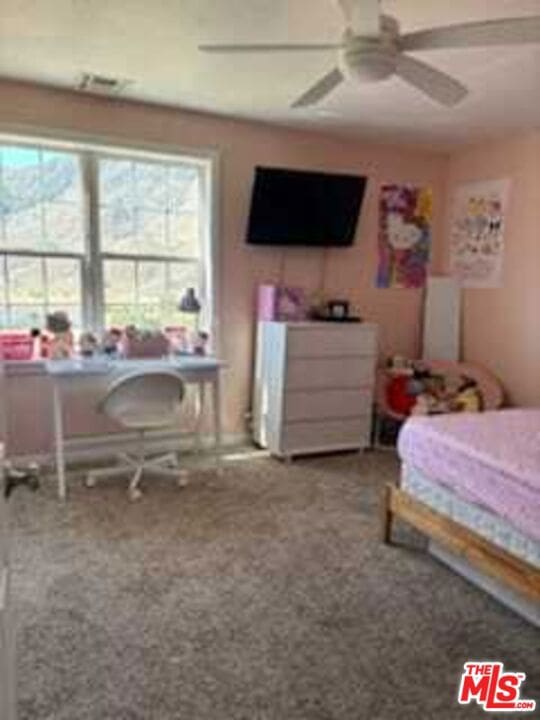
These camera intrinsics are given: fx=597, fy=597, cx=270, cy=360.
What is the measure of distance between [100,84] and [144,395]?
1.90m

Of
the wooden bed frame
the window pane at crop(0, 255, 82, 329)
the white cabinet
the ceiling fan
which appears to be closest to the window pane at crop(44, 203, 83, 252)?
the window pane at crop(0, 255, 82, 329)

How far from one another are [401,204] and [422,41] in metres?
2.97

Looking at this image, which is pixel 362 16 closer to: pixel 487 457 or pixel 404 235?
pixel 487 457

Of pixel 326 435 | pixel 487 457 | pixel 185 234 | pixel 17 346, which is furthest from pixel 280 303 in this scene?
pixel 487 457

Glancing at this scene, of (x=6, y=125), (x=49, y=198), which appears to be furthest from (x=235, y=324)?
(x=6, y=125)

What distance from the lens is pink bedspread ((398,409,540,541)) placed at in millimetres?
2176

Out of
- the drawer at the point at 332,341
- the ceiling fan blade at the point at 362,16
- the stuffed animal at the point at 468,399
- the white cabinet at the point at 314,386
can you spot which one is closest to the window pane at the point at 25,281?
the white cabinet at the point at 314,386

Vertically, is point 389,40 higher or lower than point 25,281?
higher

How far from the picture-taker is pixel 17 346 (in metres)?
3.87

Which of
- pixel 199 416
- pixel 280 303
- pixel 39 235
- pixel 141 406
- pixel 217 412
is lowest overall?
pixel 199 416

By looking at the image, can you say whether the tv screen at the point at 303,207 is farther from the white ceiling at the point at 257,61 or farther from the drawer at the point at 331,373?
the drawer at the point at 331,373

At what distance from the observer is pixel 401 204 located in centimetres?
504

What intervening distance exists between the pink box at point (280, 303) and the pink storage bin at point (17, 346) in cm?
164

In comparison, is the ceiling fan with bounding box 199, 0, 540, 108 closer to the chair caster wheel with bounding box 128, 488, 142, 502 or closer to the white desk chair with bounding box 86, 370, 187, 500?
the white desk chair with bounding box 86, 370, 187, 500
